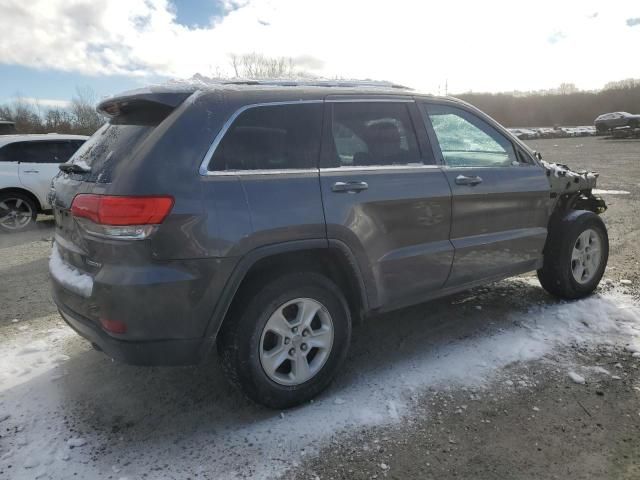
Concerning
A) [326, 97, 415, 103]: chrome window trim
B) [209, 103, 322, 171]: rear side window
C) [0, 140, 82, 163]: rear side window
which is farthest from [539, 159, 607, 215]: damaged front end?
[0, 140, 82, 163]: rear side window

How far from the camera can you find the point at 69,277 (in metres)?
2.93

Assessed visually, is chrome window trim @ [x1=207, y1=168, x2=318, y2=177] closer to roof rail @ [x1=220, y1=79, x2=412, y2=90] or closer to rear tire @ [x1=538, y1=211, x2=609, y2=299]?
roof rail @ [x1=220, y1=79, x2=412, y2=90]

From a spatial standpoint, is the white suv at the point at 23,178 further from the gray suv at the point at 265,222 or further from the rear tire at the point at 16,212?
the gray suv at the point at 265,222

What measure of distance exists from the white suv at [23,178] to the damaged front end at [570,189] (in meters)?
8.00

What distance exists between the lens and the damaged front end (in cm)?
450

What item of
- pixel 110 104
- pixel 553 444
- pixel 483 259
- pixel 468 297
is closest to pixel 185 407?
pixel 110 104

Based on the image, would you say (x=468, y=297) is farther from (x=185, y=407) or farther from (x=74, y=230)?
(x=74, y=230)

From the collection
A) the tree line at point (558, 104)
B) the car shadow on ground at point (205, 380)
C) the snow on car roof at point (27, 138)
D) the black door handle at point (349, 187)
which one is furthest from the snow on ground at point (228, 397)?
the tree line at point (558, 104)

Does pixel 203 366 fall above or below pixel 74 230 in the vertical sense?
below

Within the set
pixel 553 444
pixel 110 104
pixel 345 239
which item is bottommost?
pixel 553 444

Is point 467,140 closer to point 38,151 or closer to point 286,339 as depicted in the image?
point 286,339

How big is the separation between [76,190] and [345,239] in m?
1.53

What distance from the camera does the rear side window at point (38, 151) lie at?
9188 mm

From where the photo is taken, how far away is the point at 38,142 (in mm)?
9523
